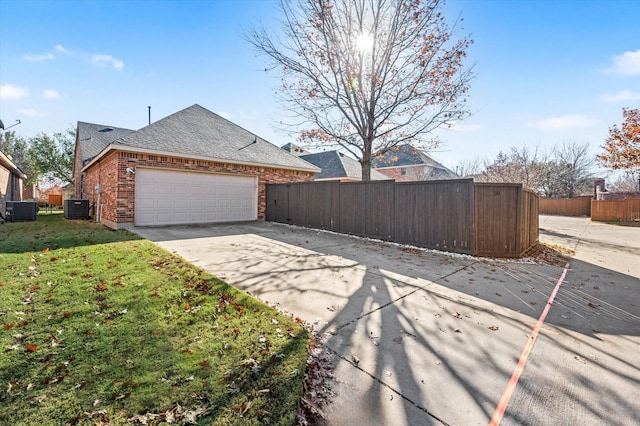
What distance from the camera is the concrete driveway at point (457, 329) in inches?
76.6

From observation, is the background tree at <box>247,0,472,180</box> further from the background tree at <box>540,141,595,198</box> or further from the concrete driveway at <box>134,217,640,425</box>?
the background tree at <box>540,141,595,198</box>

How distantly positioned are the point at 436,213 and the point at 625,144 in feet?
62.0

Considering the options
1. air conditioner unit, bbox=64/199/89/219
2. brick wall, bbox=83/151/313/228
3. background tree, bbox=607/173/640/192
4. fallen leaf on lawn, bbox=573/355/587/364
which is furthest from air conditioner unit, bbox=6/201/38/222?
background tree, bbox=607/173/640/192

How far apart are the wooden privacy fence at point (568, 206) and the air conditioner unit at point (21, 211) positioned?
37.5m

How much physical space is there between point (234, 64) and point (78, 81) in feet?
20.9

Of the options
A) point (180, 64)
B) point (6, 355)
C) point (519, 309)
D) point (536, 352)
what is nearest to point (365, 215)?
point (519, 309)

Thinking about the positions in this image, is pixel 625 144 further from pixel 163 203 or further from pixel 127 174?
pixel 127 174

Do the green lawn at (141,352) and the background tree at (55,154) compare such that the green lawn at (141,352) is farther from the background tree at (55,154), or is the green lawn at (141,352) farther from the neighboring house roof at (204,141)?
the background tree at (55,154)

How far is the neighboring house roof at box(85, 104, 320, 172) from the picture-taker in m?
10.1

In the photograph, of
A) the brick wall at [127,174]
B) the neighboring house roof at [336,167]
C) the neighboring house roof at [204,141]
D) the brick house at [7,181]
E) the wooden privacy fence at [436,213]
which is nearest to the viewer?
the wooden privacy fence at [436,213]

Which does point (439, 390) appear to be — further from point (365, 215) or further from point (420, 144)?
point (420, 144)

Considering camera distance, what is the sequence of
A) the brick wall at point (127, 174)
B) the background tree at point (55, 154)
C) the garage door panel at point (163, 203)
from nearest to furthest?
the brick wall at point (127, 174), the garage door panel at point (163, 203), the background tree at point (55, 154)

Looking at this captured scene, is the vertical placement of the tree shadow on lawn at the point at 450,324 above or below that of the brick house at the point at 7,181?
below

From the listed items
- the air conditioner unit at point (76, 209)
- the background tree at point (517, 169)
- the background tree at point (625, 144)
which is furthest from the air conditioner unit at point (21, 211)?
the background tree at point (625, 144)
